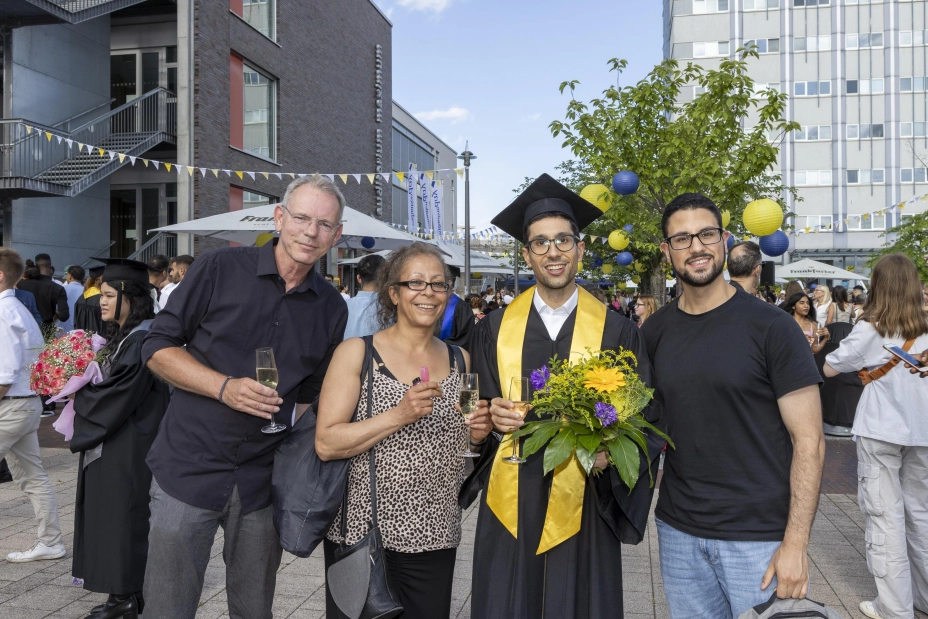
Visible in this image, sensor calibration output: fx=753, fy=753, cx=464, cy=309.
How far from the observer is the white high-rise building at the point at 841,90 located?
4709 centimetres

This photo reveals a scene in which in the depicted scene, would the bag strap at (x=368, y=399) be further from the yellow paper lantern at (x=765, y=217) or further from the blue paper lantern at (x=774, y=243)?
the blue paper lantern at (x=774, y=243)

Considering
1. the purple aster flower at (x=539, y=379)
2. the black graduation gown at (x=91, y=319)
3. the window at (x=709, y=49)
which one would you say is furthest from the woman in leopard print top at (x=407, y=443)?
the window at (x=709, y=49)

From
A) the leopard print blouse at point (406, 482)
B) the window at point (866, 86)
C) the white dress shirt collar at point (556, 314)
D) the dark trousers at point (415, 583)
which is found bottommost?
the dark trousers at point (415, 583)

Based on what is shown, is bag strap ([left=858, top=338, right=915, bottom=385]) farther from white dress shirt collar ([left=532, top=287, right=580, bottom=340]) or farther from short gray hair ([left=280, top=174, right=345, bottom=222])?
short gray hair ([left=280, top=174, right=345, bottom=222])

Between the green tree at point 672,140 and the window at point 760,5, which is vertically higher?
the window at point 760,5

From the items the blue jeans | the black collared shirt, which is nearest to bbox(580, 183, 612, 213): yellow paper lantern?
the black collared shirt

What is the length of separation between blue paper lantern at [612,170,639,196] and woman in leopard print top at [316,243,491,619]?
692cm

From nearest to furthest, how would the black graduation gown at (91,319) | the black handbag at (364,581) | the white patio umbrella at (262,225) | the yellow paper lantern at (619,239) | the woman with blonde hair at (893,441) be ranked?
the black handbag at (364,581)
the woman with blonde hair at (893,441)
the black graduation gown at (91,319)
the white patio umbrella at (262,225)
the yellow paper lantern at (619,239)

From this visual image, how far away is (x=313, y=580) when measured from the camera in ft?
16.6

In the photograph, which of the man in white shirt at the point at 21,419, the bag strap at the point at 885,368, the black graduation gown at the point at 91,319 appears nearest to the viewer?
the bag strap at the point at 885,368

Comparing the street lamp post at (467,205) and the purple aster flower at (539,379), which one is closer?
the purple aster flower at (539,379)

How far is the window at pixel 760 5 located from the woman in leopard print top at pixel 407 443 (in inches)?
2072

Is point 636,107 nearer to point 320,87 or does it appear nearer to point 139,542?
point 139,542

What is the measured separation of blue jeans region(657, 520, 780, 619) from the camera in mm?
2656
